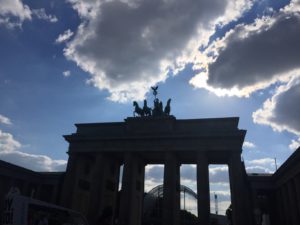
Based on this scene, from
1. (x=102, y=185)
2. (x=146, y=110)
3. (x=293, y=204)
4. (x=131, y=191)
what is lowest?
(x=293, y=204)

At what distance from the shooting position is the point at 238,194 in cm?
3878

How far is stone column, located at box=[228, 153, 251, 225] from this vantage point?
37.3 meters

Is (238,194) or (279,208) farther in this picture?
(279,208)

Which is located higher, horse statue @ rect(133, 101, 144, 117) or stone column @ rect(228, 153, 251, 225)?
horse statue @ rect(133, 101, 144, 117)

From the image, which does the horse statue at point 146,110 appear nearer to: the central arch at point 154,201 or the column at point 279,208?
the column at point 279,208

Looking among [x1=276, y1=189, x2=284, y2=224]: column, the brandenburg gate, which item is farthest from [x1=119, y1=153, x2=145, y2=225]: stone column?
[x1=276, y1=189, x2=284, y2=224]: column

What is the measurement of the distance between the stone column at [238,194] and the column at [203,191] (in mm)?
3447

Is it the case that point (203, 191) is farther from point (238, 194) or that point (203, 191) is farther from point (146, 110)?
point (146, 110)

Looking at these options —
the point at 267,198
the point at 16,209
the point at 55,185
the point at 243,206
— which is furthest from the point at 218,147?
the point at 16,209

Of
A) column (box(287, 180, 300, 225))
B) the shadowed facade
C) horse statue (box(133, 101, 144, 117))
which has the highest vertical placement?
horse statue (box(133, 101, 144, 117))

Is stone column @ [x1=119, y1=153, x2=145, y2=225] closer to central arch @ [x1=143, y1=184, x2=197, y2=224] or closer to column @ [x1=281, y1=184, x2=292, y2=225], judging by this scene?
column @ [x1=281, y1=184, x2=292, y2=225]

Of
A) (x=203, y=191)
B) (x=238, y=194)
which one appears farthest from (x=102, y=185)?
(x=238, y=194)

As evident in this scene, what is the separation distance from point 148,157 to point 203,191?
12645 mm

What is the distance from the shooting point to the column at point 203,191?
38.2 meters
